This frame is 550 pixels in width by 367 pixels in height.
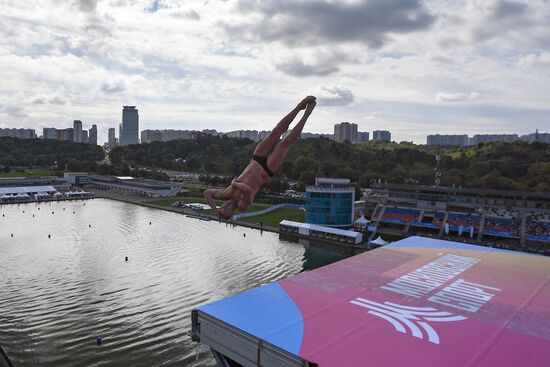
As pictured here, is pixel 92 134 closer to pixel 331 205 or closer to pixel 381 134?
pixel 381 134

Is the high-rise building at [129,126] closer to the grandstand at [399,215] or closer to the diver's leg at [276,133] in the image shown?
the grandstand at [399,215]

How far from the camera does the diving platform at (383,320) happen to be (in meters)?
8.91

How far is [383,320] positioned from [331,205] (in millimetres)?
26313

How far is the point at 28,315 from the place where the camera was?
54.9 ft

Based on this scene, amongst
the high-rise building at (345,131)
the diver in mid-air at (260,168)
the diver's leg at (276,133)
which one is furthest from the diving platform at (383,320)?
the high-rise building at (345,131)

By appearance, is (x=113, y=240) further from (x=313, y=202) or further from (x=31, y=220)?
(x=313, y=202)

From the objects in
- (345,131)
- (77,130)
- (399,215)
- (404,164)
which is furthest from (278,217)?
(77,130)

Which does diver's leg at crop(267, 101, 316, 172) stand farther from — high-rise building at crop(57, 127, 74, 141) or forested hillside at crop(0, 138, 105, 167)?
high-rise building at crop(57, 127, 74, 141)

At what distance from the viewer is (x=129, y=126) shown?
178500 mm

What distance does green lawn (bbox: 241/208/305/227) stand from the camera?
40.5 meters

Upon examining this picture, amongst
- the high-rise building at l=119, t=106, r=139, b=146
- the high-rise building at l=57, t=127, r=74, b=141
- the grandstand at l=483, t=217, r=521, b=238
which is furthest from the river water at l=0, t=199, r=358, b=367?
the high-rise building at l=119, t=106, r=139, b=146

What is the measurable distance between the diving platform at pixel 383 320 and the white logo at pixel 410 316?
0.03 metres

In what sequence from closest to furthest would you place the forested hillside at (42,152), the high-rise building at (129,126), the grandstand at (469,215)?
the grandstand at (469,215) < the forested hillside at (42,152) < the high-rise building at (129,126)

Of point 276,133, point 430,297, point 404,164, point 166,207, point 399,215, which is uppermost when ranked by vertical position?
point 276,133
